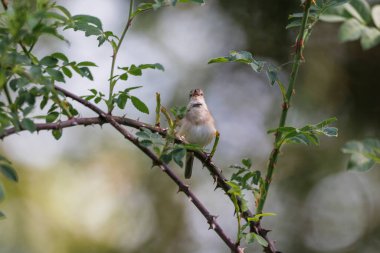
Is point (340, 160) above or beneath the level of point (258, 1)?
beneath

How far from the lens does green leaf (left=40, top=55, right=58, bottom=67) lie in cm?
205

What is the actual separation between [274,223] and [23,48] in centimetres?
624

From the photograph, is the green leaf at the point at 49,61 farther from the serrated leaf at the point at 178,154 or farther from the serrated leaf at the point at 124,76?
the serrated leaf at the point at 178,154

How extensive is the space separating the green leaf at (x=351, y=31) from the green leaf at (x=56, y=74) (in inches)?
38.8

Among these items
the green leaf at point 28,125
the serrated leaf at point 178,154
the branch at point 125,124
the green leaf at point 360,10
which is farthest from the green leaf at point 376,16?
the green leaf at point 28,125

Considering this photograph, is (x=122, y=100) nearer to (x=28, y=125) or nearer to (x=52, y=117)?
(x=52, y=117)

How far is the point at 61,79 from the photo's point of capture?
6.63 ft

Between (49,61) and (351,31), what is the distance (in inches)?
42.1

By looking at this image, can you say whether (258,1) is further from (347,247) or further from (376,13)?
(376,13)

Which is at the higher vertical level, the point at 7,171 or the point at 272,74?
the point at 272,74

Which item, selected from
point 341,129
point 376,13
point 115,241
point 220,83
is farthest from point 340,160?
point 376,13

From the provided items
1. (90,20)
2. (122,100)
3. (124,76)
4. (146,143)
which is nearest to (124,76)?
(124,76)

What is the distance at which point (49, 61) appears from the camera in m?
2.07

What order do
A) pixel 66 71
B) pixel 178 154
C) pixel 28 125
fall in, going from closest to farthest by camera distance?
pixel 28 125 → pixel 178 154 → pixel 66 71
